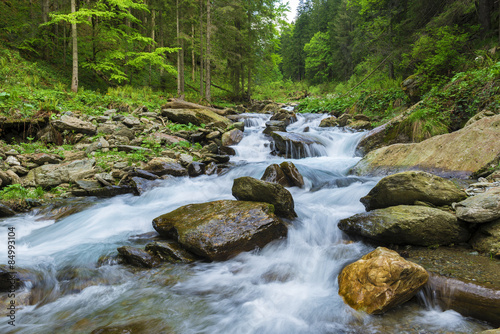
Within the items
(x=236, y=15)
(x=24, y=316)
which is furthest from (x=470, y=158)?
(x=236, y=15)

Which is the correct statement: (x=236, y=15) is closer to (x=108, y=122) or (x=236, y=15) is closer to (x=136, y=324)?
(x=108, y=122)

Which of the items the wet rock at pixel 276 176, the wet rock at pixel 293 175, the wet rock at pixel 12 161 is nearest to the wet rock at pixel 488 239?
the wet rock at pixel 293 175

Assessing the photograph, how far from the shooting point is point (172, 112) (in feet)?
41.6

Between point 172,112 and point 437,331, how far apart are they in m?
12.6

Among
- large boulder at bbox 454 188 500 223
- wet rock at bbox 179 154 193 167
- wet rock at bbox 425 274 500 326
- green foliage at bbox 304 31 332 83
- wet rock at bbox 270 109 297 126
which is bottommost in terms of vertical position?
wet rock at bbox 425 274 500 326

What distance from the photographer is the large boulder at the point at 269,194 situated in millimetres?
4859

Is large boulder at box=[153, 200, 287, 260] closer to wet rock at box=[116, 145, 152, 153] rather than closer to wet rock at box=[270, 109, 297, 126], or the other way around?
wet rock at box=[116, 145, 152, 153]

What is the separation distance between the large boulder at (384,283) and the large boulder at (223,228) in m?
1.67

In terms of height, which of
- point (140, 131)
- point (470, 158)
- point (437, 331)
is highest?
point (140, 131)

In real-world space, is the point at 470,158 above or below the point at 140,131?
below

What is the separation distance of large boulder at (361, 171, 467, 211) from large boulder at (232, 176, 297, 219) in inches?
67.0

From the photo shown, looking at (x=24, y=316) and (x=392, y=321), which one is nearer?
(x=392, y=321)

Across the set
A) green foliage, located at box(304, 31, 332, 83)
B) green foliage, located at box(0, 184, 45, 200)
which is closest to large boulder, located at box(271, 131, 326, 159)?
green foliage, located at box(0, 184, 45, 200)

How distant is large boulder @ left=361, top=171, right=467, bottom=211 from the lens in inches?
155
